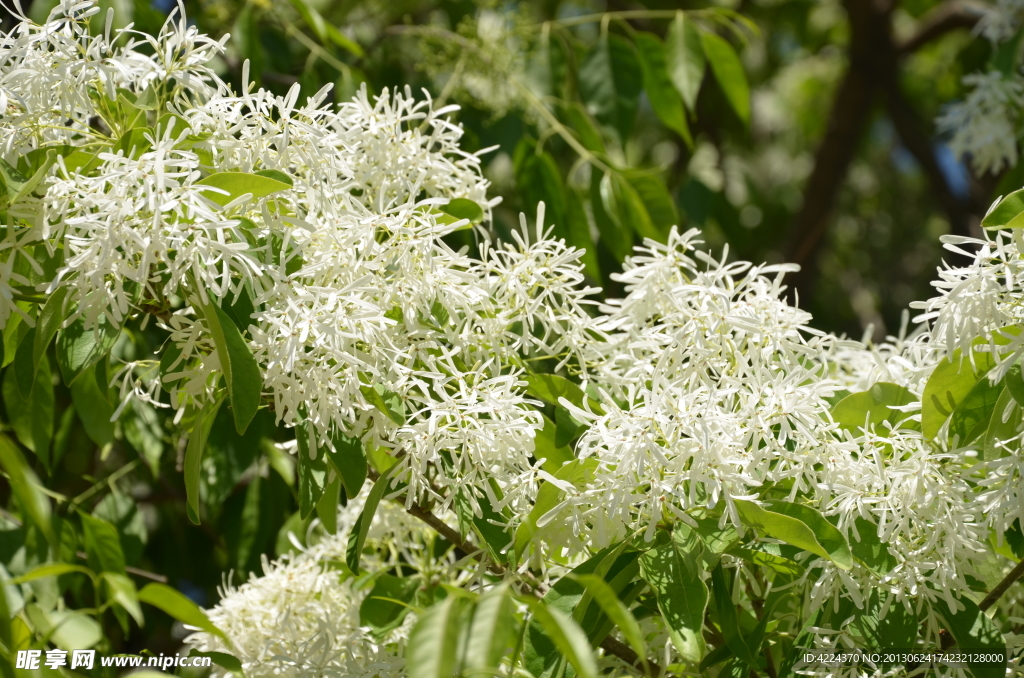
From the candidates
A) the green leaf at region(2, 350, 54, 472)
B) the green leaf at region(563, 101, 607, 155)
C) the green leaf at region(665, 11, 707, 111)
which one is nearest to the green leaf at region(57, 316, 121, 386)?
the green leaf at region(2, 350, 54, 472)

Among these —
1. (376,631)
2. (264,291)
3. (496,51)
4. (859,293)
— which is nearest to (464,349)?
(264,291)

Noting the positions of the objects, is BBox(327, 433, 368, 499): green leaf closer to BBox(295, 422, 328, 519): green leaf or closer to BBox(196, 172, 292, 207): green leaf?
BBox(295, 422, 328, 519): green leaf

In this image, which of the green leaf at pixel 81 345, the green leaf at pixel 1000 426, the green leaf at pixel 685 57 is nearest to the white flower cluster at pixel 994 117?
the green leaf at pixel 685 57

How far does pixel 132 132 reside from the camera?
865 mm

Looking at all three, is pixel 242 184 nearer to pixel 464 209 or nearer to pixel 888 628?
pixel 464 209

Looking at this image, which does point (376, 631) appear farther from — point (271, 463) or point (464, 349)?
point (271, 463)

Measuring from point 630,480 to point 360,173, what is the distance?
480 mm

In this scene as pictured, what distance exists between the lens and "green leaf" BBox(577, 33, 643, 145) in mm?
1705

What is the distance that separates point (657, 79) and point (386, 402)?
3.69 feet

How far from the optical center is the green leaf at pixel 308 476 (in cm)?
91

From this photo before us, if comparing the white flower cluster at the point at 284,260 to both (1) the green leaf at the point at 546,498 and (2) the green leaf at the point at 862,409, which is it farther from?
(2) the green leaf at the point at 862,409

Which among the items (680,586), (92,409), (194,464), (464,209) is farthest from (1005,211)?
(92,409)

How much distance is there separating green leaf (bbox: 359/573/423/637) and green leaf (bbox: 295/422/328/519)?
209 millimetres

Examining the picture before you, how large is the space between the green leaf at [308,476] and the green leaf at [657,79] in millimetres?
1084
